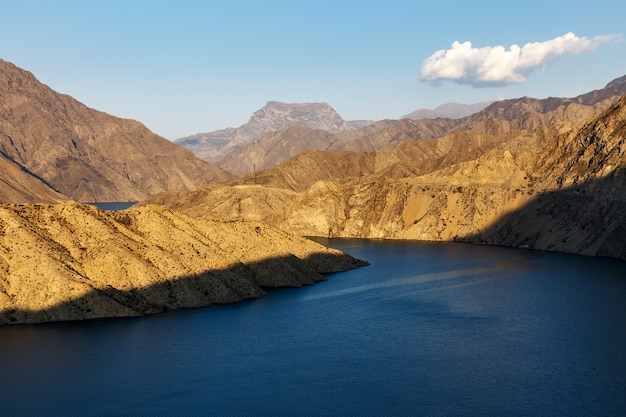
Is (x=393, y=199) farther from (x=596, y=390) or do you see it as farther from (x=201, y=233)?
(x=596, y=390)

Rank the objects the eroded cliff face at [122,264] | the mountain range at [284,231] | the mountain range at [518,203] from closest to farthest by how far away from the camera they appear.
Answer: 1. the eroded cliff face at [122,264]
2. the mountain range at [284,231]
3. the mountain range at [518,203]

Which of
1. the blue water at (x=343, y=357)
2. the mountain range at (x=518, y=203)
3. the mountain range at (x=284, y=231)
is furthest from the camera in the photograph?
the mountain range at (x=518, y=203)

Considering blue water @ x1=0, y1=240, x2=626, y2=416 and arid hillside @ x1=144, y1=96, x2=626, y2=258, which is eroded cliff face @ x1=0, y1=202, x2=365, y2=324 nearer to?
blue water @ x1=0, y1=240, x2=626, y2=416

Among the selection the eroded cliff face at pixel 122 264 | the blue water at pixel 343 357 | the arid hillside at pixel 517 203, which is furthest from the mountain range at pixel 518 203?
the eroded cliff face at pixel 122 264

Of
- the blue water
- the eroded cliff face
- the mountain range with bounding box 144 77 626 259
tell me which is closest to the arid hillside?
the mountain range with bounding box 144 77 626 259

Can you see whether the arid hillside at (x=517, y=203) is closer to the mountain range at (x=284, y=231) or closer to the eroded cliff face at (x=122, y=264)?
the mountain range at (x=284, y=231)

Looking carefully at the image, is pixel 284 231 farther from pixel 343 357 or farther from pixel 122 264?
pixel 343 357

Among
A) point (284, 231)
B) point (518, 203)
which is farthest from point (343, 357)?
point (518, 203)
